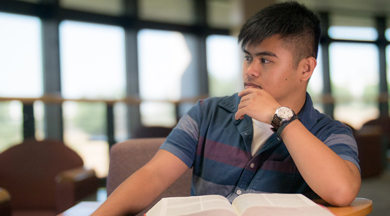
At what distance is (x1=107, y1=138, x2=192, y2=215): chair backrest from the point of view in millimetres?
1261

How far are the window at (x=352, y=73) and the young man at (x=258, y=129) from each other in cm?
614

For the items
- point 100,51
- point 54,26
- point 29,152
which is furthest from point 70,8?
point 29,152

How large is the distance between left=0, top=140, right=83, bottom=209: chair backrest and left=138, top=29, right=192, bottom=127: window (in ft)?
10.9

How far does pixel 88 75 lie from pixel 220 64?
2634 mm

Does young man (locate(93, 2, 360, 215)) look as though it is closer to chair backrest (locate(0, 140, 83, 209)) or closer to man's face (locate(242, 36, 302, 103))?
man's face (locate(242, 36, 302, 103))

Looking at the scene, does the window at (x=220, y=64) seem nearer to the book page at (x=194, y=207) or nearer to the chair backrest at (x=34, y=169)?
the chair backrest at (x=34, y=169)

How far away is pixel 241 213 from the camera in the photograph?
58 centimetres

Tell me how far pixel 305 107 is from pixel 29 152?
168 cm

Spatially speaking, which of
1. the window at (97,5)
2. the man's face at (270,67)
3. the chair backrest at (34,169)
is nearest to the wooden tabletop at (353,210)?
the man's face at (270,67)

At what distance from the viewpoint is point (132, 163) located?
1.27 meters

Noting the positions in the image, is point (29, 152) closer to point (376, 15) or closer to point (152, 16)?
point (152, 16)

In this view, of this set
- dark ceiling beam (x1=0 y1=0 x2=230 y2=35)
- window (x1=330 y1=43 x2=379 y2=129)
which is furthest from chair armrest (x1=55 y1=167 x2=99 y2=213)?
window (x1=330 y1=43 x2=379 y2=129)

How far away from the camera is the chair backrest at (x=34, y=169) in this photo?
1.87 metres

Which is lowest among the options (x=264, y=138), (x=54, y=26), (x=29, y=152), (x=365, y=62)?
(x=29, y=152)
